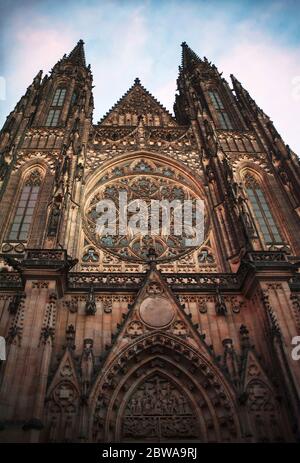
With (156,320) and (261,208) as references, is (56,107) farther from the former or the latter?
(156,320)

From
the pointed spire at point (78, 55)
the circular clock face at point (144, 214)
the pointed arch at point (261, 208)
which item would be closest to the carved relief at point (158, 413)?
the circular clock face at point (144, 214)

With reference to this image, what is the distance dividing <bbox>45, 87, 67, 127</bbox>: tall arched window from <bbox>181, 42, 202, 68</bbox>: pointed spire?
9758mm

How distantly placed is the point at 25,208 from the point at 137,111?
32.3ft

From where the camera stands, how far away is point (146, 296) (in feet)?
36.6

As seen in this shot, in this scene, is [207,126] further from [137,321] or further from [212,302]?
[137,321]

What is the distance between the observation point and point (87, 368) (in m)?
9.41

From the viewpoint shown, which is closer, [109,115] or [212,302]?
[212,302]

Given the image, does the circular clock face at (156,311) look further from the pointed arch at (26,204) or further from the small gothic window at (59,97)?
the small gothic window at (59,97)

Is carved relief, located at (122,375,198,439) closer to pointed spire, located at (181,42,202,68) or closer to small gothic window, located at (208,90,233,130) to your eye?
small gothic window, located at (208,90,233,130)

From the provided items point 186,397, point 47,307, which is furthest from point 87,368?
point 186,397

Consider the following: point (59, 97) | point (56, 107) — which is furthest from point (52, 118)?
point (59, 97)

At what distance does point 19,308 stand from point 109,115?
13.8 meters

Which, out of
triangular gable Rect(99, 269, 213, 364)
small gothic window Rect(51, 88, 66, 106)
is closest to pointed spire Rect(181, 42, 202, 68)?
small gothic window Rect(51, 88, 66, 106)

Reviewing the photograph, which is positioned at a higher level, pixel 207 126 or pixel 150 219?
pixel 207 126
